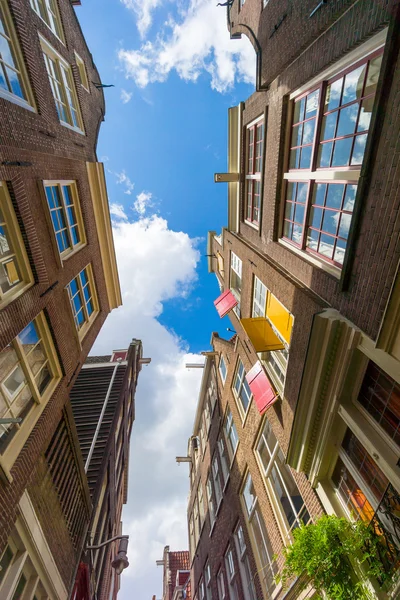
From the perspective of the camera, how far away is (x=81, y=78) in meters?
13.1

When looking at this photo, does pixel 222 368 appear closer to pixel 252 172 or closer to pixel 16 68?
pixel 252 172

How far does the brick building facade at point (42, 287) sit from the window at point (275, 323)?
7234 millimetres

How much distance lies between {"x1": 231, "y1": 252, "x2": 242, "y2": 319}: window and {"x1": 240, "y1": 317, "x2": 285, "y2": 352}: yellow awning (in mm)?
4410

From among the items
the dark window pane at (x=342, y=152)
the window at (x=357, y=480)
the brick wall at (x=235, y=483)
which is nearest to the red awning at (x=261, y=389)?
the brick wall at (x=235, y=483)

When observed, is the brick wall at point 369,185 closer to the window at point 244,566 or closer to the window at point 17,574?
the window at point 17,574

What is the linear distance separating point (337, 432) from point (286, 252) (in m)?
5.82

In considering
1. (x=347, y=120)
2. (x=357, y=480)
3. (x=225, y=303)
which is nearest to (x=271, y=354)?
(x=225, y=303)

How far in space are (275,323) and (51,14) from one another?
14.0m

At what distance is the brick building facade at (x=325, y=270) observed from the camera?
5566 millimetres

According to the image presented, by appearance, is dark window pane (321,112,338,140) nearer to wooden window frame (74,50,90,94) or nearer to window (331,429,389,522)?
window (331,429,389,522)

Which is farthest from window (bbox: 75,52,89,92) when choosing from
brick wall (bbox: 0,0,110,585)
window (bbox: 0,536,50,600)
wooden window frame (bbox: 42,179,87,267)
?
window (bbox: 0,536,50,600)

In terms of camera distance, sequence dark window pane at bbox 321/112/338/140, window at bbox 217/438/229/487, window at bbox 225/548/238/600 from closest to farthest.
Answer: dark window pane at bbox 321/112/338/140 < window at bbox 225/548/238/600 < window at bbox 217/438/229/487

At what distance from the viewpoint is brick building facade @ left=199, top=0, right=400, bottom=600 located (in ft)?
18.3

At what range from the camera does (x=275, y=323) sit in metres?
10.9
